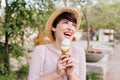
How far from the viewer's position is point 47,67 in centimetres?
172

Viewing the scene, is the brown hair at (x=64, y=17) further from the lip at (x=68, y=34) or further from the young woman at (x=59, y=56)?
the lip at (x=68, y=34)

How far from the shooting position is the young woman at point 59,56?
1.61 meters

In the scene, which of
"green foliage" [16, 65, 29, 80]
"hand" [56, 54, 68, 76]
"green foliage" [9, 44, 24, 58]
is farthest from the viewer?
"green foliage" [16, 65, 29, 80]

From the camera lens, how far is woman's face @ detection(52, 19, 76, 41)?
1703 millimetres

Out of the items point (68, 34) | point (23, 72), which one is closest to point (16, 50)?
point (23, 72)

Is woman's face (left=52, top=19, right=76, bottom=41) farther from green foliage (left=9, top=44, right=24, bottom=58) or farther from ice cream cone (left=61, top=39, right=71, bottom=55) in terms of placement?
green foliage (left=9, top=44, right=24, bottom=58)

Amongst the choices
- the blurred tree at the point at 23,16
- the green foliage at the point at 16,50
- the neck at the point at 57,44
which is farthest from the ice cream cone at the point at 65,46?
the green foliage at the point at 16,50

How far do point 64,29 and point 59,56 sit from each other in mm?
171

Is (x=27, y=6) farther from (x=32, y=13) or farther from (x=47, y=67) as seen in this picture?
(x=47, y=67)

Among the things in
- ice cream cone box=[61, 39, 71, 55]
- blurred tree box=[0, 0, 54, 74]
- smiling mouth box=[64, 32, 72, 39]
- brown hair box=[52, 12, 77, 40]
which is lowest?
ice cream cone box=[61, 39, 71, 55]

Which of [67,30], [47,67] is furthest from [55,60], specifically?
[67,30]

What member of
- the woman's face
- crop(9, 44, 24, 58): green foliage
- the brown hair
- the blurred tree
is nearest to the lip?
the woman's face

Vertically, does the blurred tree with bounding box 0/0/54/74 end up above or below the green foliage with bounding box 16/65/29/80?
above

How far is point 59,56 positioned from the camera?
1.74 metres
